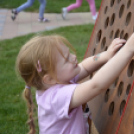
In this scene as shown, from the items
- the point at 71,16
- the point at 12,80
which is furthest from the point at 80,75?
the point at 71,16

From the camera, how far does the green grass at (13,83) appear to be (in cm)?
309

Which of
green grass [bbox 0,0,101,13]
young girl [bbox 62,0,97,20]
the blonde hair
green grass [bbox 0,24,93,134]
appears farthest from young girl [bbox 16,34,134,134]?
green grass [bbox 0,0,101,13]

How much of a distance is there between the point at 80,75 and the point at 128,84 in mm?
374

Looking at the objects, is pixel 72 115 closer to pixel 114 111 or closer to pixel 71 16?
pixel 114 111

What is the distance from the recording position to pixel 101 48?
203 cm

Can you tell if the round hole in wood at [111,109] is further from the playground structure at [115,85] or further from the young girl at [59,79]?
the young girl at [59,79]

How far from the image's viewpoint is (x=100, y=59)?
1707mm

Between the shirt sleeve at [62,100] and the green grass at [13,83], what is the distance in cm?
156

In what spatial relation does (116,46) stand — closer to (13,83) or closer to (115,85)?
(115,85)

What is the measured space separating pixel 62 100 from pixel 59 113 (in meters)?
0.09

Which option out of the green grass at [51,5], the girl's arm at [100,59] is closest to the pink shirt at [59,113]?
the girl's arm at [100,59]

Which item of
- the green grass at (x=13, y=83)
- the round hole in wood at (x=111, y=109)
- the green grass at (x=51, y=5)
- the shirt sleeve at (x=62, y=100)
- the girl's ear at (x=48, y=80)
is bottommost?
the green grass at (x=13, y=83)

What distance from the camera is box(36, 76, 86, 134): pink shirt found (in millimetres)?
1497

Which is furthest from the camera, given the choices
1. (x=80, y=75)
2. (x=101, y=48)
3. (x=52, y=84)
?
(x=101, y=48)
